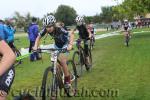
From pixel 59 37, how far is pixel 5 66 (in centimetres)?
516

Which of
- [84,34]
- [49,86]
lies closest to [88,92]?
[49,86]

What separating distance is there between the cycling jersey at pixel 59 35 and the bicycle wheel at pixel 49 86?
46.5 inches

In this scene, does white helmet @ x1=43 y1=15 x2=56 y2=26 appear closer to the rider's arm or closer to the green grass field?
the green grass field

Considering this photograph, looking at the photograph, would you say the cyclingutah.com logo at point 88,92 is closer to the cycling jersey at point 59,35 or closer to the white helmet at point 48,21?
the cycling jersey at point 59,35

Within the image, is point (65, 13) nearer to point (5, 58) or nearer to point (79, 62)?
point (79, 62)

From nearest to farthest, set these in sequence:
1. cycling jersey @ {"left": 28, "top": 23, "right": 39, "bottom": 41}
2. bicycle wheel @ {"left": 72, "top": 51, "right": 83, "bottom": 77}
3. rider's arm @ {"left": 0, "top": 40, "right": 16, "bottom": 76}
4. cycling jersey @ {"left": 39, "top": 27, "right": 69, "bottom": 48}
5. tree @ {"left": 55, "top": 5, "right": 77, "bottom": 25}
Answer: rider's arm @ {"left": 0, "top": 40, "right": 16, "bottom": 76} < cycling jersey @ {"left": 39, "top": 27, "right": 69, "bottom": 48} < bicycle wheel @ {"left": 72, "top": 51, "right": 83, "bottom": 77} < cycling jersey @ {"left": 28, "top": 23, "right": 39, "bottom": 41} < tree @ {"left": 55, "top": 5, "right": 77, "bottom": 25}

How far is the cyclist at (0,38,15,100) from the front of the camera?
15.7 ft

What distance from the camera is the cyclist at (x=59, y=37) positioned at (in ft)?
29.1

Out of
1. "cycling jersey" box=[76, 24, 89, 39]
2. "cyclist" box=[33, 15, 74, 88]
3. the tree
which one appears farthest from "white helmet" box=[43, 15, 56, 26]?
the tree

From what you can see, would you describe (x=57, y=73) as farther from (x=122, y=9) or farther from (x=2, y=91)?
(x=122, y=9)

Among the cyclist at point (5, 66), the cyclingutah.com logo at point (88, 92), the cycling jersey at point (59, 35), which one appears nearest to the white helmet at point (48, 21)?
the cycling jersey at point (59, 35)

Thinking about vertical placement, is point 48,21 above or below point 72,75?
above

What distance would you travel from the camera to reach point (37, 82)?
12.8 m

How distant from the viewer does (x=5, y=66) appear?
478cm
